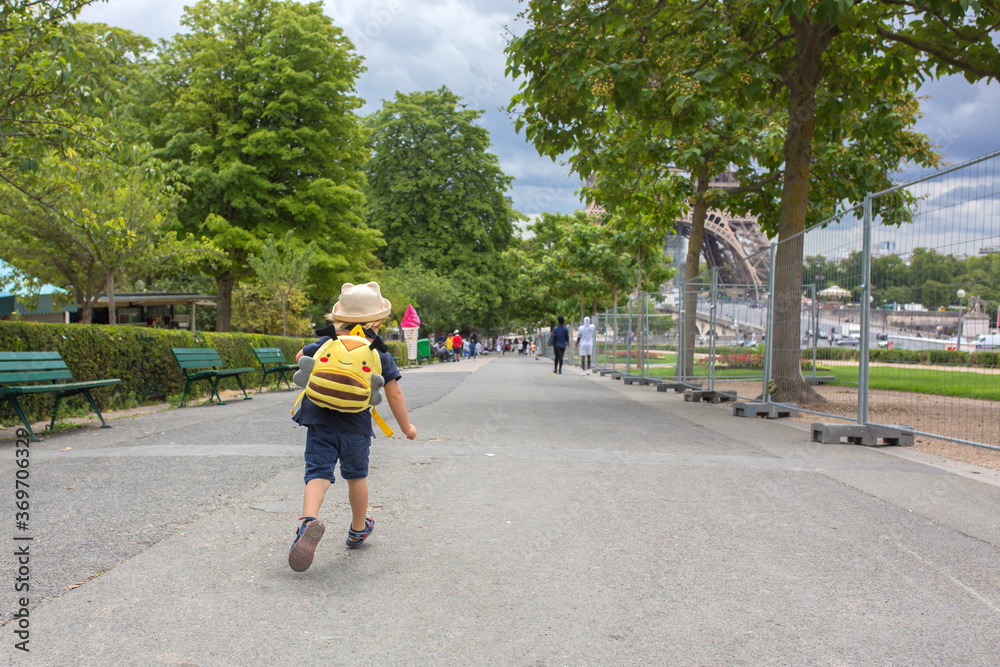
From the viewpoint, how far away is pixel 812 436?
26.7 feet

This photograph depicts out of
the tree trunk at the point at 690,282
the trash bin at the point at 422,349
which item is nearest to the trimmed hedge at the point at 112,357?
the tree trunk at the point at 690,282

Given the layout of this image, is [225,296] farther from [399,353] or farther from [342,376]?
[342,376]

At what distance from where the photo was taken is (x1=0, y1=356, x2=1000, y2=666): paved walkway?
2.79 meters

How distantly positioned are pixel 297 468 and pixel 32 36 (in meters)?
5.31

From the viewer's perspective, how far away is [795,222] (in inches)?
455

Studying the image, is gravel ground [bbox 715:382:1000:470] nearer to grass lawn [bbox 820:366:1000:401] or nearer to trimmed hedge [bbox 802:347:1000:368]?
grass lawn [bbox 820:366:1000:401]

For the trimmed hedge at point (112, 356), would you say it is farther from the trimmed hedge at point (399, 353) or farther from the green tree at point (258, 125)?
the trimmed hedge at point (399, 353)

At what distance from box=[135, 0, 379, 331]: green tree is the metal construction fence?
19.2 m

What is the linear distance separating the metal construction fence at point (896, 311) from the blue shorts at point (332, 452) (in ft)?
16.8

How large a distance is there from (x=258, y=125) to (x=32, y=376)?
70.7 ft

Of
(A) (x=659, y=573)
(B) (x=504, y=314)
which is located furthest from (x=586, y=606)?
(B) (x=504, y=314)

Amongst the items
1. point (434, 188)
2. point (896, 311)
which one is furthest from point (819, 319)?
point (434, 188)

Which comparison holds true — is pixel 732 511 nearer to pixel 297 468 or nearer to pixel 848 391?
pixel 297 468

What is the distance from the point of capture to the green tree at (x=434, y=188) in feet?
150
